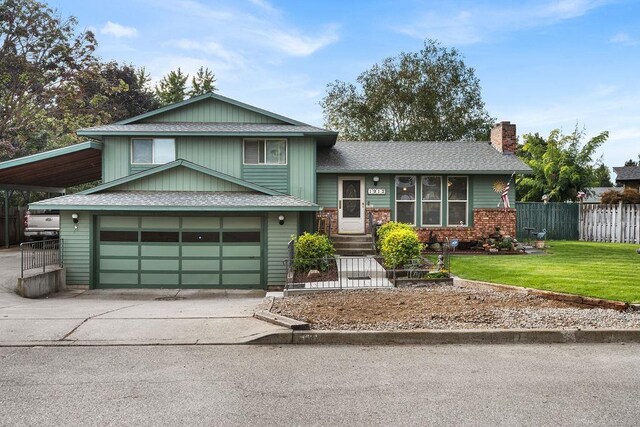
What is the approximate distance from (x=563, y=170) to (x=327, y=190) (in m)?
16.9

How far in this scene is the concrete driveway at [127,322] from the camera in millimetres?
7449

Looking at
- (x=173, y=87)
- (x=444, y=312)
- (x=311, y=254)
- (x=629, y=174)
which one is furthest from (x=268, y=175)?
(x=629, y=174)

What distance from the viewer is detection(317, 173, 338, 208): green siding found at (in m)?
18.6

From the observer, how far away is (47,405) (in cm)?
486

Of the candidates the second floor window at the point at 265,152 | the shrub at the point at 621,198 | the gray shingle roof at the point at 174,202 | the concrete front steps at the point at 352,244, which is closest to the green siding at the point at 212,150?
the second floor window at the point at 265,152

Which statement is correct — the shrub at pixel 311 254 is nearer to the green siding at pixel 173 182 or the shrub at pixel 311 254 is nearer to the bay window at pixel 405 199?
the green siding at pixel 173 182

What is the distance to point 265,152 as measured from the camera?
18.0 metres

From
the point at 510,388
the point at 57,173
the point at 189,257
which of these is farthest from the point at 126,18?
the point at 510,388

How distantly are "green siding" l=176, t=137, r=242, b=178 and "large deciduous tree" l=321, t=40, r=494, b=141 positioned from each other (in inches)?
801

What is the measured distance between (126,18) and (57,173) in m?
8.60

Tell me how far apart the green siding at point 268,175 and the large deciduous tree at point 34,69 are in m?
18.6

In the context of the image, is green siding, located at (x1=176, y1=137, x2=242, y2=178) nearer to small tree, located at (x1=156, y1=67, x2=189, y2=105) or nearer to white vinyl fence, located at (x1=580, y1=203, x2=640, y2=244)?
white vinyl fence, located at (x1=580, y1=203, x2=640, y2=244)

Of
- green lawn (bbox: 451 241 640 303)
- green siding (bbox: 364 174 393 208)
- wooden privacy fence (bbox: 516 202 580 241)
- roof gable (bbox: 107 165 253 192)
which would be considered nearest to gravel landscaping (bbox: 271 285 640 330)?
green lawn (bbox: 451 241 640 303)

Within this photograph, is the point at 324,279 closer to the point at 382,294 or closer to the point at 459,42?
the point at 382,294
